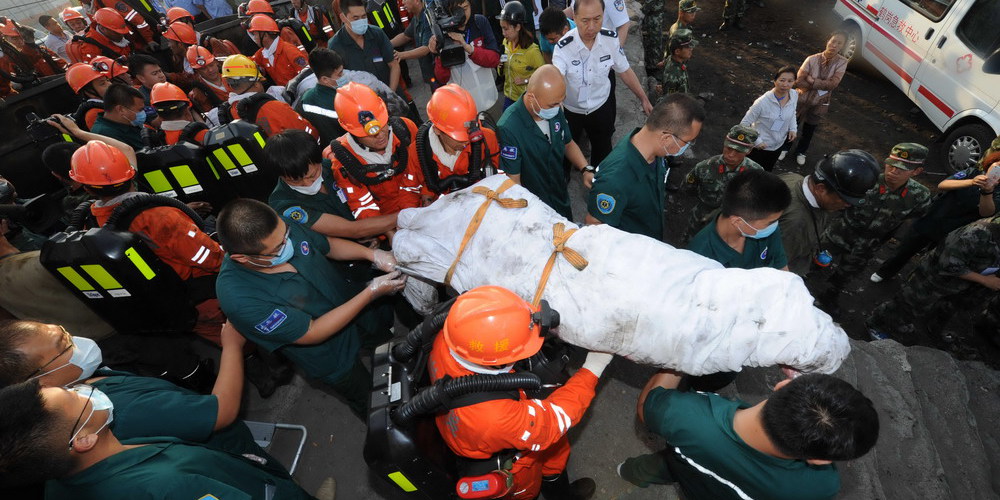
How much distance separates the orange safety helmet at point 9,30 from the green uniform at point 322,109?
7.34 meters

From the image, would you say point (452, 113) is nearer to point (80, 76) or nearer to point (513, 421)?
point (513, 421)

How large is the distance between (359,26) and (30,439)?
486cm

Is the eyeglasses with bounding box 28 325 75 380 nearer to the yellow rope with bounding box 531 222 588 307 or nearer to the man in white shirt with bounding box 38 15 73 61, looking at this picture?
the yellow rope with bounding box 531 222 588 307

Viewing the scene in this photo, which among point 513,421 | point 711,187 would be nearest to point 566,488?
point 513,421

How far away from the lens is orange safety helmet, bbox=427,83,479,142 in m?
2.84

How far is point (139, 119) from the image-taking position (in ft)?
15.4

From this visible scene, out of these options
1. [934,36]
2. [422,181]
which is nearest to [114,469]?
[422,181]

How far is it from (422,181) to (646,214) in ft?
5.58

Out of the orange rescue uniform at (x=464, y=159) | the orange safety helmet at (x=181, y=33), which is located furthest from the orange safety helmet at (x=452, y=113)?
the orange safety helmet at (x=181, y=33)

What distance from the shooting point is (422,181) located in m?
3.32

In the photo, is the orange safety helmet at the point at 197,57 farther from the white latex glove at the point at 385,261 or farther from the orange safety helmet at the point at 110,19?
the white latex glove at the point at 385,261

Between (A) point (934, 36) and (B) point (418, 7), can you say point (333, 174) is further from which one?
(A) point (934, 36)

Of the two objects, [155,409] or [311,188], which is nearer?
[155,409]

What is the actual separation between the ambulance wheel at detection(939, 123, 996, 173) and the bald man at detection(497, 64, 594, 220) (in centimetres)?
584
